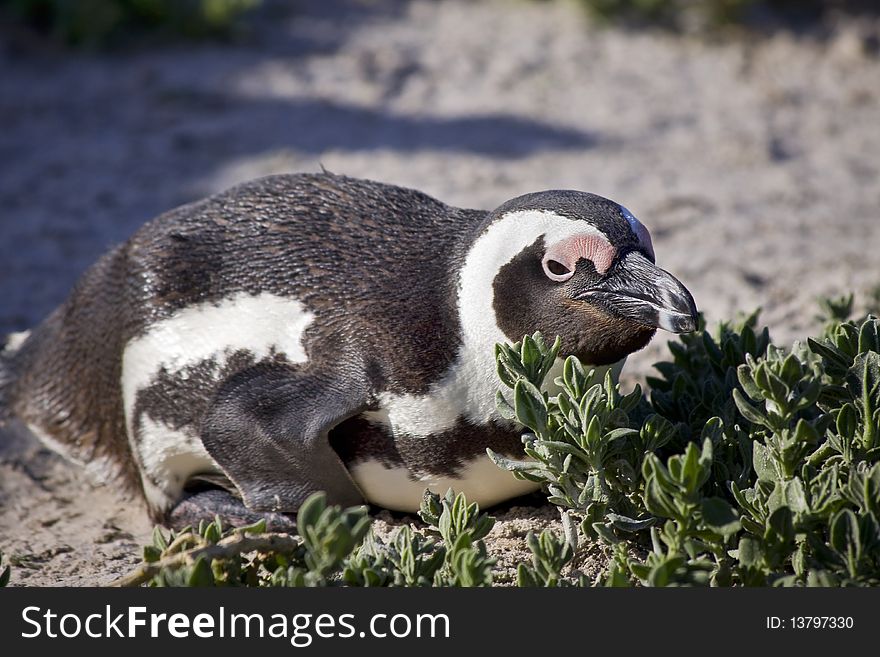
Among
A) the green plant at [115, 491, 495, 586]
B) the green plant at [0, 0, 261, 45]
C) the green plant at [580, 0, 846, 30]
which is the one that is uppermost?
the green plant at [580, 0, 846, 30]

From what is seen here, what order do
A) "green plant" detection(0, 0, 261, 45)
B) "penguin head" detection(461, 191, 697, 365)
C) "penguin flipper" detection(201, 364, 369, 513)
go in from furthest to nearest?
"green plant" detection(0, 0, 261, 45), "penguin flipper" detection(201, 364, 369, 513), "penguin head" detection(461, 191, 697, 365)

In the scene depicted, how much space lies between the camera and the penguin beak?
2.31m

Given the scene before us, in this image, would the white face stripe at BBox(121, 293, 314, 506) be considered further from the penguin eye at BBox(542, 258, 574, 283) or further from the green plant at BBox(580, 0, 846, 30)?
the green plant at BBox(580, 0, 846, 30)

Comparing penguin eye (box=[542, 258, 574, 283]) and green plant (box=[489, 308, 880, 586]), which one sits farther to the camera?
penguin eye (box=[542, 258, 574, 283])

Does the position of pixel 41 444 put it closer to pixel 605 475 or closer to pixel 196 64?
pixel 605 475

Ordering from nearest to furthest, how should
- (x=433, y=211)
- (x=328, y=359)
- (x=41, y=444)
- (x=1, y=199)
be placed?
(x=328, y=359) < (x=433, y=211) < (x=41, y=444) < (x=1, y=199)

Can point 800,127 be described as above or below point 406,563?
above

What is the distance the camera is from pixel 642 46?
6.72m

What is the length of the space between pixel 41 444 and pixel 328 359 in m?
1.36

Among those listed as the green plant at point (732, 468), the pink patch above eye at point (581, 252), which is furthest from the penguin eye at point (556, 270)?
the green plant at point (732, 468)

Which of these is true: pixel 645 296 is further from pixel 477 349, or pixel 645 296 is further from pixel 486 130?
pixel 486 130

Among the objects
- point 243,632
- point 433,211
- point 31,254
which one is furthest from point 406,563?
point 31,254

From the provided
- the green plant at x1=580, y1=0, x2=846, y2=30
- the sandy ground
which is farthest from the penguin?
the green plant at x1=580, y1=0, x2=846, y2=30

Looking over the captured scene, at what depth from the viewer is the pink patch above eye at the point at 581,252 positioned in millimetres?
2430
